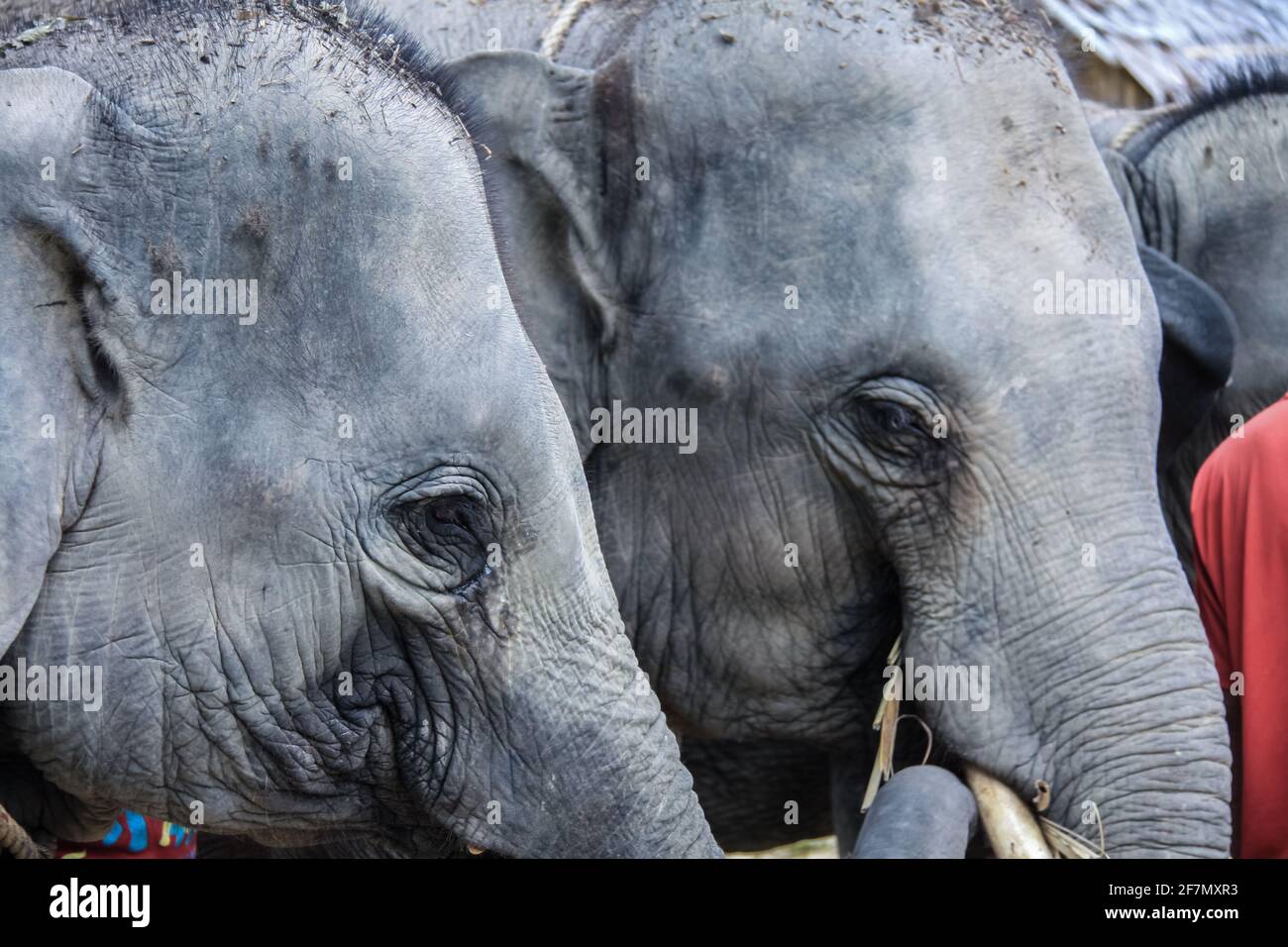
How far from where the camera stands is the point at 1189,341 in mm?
3549

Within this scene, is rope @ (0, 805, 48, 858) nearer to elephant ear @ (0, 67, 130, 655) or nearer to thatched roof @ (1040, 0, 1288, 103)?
elephant ear @ (0, 67, 130, 655)

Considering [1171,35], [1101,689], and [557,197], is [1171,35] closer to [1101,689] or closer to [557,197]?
[557,197]

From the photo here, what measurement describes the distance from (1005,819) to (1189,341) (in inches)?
40.9

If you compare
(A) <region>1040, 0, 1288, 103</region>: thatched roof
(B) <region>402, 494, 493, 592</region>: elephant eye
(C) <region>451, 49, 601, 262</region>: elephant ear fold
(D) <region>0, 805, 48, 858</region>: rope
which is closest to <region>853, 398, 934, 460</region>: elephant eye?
(C) <region>451, 49, 601, 262</region>: elephant ear fold

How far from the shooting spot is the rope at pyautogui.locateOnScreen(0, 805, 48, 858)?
2150 mm

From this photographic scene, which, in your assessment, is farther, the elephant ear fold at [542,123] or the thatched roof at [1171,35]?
the thatched roof at [1171,35]

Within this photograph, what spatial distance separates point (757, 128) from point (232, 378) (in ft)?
4.06

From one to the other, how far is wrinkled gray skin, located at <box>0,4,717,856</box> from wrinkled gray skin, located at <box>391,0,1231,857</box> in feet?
2.52

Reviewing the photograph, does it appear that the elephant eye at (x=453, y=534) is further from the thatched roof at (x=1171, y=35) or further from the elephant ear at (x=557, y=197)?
the thatched roof at (x=1171, y=35)

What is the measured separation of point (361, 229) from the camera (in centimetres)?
227

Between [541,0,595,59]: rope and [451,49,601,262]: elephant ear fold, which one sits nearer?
[451,49,601,262]: elephant ear fold

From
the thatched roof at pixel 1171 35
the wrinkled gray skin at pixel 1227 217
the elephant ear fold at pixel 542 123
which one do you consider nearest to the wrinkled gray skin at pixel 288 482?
the elephant ear fold at pixel 542 123

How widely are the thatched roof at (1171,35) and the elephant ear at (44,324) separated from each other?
3067 millimetres

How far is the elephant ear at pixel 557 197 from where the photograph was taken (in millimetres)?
3176
